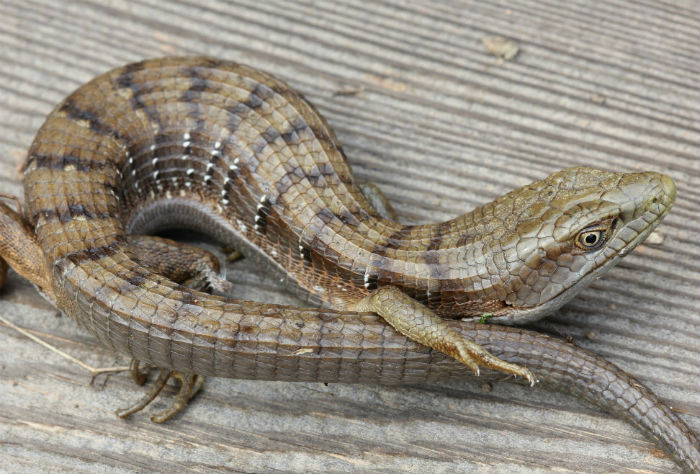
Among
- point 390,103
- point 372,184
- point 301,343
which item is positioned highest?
point 390,103

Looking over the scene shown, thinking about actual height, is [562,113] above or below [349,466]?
above

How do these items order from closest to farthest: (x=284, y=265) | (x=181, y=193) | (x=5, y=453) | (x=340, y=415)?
(x=5, y=453) < (x=340, y=415) < (x=284, y=265) < (x=181, y=193)

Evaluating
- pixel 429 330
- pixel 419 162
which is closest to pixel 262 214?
pixel 419 162

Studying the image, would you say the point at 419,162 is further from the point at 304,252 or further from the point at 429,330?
the point at 429,330

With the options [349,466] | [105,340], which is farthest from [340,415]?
[105,340]

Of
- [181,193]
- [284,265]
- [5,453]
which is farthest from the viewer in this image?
[181,193]

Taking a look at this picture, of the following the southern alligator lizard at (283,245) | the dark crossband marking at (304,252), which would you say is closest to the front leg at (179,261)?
the southern alligator lizard at (283,245)

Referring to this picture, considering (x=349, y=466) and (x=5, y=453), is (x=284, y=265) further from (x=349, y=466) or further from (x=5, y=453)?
(x=5, y=453)
